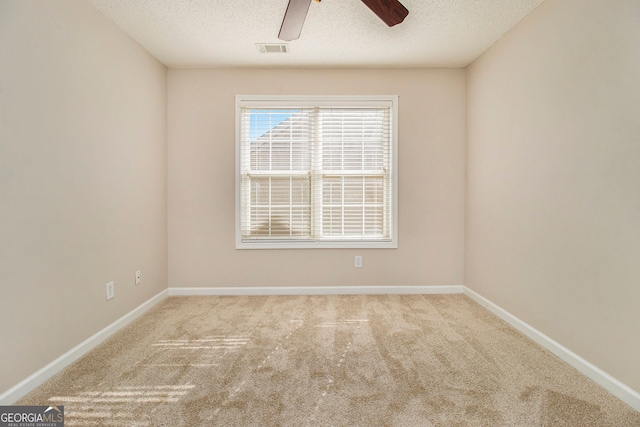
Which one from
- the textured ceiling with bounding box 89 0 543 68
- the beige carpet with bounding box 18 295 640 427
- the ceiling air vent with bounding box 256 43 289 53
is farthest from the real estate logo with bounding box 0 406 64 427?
the ceiling air vent with bounding box 256 43 289 53

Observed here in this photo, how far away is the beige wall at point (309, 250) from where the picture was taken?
3.53m

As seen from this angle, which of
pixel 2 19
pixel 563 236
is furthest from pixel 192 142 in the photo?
pixel 563 236

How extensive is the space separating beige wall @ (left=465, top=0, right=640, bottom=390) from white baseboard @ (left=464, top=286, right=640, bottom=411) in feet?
0.13

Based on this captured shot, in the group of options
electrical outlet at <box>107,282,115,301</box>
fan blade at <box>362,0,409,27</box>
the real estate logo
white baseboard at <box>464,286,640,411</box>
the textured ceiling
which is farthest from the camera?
electrical outlet at <box>107,282,115,301</box>

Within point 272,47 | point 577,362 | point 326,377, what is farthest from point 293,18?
point 577,362

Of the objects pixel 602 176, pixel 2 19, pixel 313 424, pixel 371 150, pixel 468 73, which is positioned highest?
pixel 468 73

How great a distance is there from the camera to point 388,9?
1927 millimetres

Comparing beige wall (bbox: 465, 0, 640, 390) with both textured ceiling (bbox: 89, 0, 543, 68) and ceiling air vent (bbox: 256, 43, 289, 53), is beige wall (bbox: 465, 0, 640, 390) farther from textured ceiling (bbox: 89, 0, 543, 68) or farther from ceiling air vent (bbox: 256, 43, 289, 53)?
ceiling air vent (bbox: 256, 43, 289, 53)

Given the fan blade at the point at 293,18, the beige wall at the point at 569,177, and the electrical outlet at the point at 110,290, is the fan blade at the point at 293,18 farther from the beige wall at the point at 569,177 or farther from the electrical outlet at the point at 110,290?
the electrical outlet at the point at 110,290

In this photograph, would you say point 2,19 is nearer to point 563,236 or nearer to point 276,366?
point 276,366

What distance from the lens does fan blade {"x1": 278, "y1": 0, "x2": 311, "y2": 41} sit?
6.38ft

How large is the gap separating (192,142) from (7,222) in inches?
80.4

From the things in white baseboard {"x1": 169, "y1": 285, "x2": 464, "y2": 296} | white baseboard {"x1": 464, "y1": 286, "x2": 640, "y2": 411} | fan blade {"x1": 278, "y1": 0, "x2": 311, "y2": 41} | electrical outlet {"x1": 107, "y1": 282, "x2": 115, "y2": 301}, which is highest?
fan blade {"x1": 278, "y1": 0, "x2": 311, "y2": 41}

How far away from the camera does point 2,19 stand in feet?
5.46
